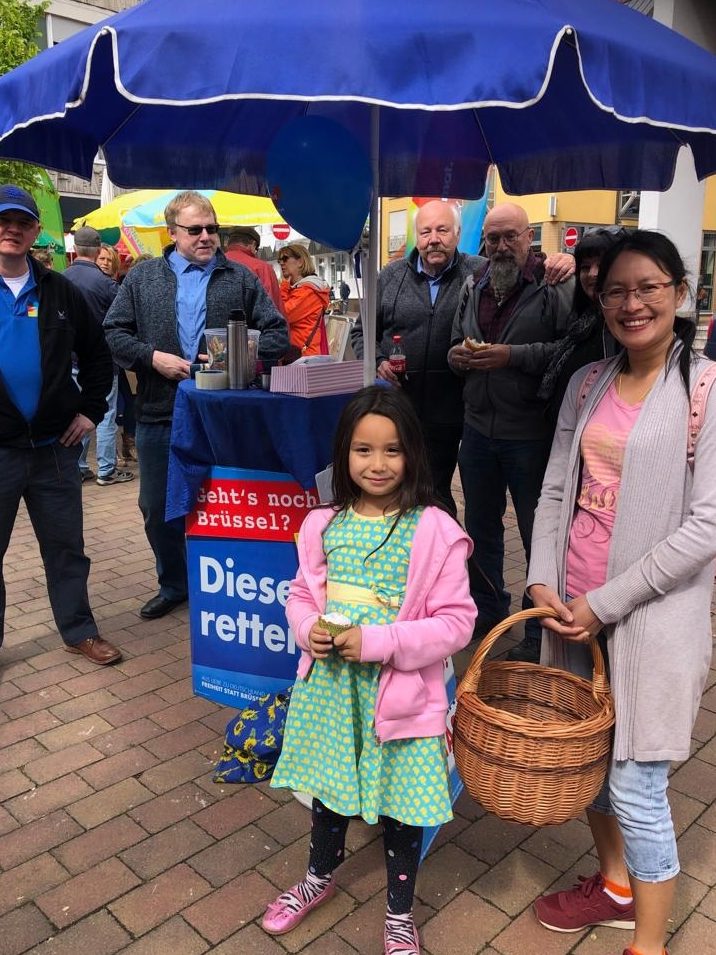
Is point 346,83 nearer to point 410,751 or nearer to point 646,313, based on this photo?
point 646,313

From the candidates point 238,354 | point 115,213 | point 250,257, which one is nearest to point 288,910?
point 238,354

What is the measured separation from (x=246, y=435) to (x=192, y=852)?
57.6 inches

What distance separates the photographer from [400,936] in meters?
2.16

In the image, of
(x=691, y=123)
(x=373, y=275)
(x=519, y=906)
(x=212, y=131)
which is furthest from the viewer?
(x=212, y=131)

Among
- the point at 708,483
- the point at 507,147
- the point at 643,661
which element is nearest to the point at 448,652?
the point at 643,661

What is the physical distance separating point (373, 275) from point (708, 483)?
142 centimetres

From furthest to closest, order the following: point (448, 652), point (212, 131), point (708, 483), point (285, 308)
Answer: point (285, 308) → point (212, 131) → point (448, 652) → point (708, 483)

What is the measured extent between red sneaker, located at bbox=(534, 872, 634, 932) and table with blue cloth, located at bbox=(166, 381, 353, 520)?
1574 mm

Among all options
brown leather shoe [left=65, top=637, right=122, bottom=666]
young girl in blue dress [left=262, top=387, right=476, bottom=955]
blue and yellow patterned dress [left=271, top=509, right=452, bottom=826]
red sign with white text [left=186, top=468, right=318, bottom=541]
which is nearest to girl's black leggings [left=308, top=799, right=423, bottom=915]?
young girl in blue dress [left=262, top=387, right=476, bottom=955]

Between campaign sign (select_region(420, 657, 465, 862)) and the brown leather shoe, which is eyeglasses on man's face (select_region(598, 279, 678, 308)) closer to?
campaign sign (select_region(420, 657, 465, 862))

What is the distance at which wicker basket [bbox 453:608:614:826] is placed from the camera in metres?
1.88

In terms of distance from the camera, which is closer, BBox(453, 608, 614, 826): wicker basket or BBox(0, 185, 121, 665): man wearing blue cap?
Result: BBox(453, 608, 614, 826): wicker basket

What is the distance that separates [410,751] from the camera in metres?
2.07

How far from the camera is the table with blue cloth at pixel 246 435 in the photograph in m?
2.92
